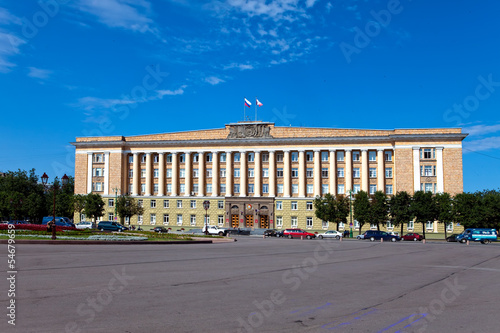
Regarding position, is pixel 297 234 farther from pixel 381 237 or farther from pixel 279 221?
pixel 279 221

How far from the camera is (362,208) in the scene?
63344mm

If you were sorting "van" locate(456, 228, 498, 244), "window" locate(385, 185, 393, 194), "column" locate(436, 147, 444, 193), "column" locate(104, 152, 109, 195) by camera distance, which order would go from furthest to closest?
"column" locate(104, 152, 109, 195), "window" locate(385, 185, 393, 194), "column" locate(436, 147, 444, 193), "van" locate(456, 228, 498, 244)

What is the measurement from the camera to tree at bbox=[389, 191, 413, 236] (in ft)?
199

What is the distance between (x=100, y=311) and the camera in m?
8.52

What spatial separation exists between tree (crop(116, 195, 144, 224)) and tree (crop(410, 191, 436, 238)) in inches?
1774

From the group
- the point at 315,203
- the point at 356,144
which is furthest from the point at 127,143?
the point at 356,144

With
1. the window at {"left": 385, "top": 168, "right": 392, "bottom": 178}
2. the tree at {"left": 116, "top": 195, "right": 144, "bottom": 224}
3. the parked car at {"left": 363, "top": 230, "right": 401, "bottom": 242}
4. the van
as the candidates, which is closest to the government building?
the window at {"left": 385, "top": 168, "right": 392, "bottom": 178}

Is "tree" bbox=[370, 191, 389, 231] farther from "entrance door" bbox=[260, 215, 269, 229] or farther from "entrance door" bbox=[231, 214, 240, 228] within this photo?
"entrance door" bbox=[231, 214, 240, 228]

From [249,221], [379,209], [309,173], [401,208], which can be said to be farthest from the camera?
[249,221]

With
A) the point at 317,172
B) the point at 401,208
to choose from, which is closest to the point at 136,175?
the point at 317,172

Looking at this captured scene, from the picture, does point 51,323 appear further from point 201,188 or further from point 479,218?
point 201,188

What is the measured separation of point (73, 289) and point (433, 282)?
10949 millimetres

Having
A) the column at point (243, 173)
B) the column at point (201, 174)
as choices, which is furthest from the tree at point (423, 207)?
the column at point (201, 174)

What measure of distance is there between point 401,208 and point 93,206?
4974 cm
